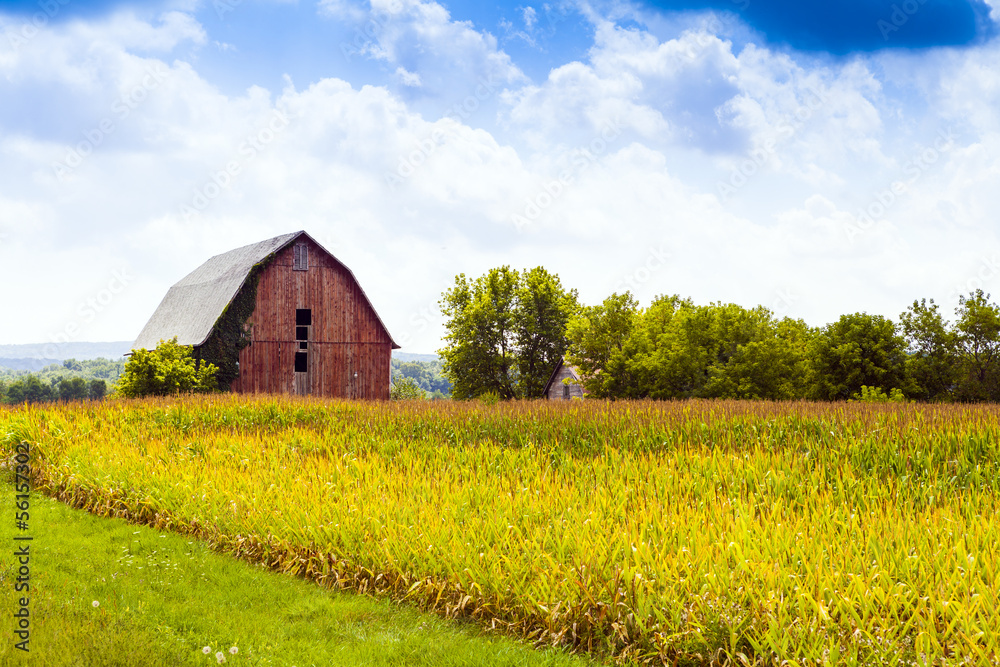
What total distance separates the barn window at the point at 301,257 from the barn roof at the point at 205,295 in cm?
49

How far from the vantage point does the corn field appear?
4.78 metres

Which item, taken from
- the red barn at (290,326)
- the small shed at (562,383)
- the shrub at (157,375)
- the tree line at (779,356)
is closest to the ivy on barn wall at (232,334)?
the red barn at (290,326)

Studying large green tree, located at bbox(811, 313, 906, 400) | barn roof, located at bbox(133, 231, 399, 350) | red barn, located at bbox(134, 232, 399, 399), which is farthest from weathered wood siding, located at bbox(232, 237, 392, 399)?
large green tree, located at bbox(811, 313, 906, 400)

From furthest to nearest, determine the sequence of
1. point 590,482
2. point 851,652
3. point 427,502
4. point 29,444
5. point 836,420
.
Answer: point 29,444, point 836,420, point 590,482, point 427,502, point 851,652

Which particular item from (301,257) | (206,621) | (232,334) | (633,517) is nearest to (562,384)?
(301,257)

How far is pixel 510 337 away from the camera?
4953cm

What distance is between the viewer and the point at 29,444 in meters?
13.6

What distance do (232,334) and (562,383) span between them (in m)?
24.1

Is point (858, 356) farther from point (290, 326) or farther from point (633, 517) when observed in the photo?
point (633, 517)

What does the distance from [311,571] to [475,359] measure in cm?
4202

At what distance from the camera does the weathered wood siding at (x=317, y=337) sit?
109ft

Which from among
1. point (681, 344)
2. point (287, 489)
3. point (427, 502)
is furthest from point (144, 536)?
point (681, 344)

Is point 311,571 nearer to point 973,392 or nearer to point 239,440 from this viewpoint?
point 239,440

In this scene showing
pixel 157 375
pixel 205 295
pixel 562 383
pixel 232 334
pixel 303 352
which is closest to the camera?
pixel 157 375
